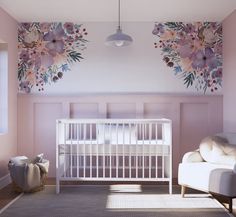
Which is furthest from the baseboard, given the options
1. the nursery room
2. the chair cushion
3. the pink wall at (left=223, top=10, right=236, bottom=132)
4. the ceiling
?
the pink wall at (left=223, top=10, right=236, bottom=132)

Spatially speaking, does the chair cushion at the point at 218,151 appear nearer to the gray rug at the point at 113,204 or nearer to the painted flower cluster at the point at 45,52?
the gray rug at the point at 113,204

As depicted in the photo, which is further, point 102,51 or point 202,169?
point 102,51

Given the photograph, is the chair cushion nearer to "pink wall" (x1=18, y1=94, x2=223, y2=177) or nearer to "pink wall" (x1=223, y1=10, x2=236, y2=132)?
"pink wall" (x1=223, y1=10, x2=236, y2=132)

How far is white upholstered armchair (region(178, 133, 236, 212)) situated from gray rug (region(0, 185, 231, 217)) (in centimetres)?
17

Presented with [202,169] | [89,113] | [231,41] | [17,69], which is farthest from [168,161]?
[17,69]

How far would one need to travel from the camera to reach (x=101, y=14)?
481cm

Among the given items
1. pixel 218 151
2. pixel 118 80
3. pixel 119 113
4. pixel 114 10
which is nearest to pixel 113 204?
pixel 218 151

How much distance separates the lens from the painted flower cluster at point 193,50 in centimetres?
517

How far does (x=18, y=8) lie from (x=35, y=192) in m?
2.08

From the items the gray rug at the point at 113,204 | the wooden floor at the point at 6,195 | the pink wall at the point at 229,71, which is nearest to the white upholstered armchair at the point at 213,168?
the gray rug at the point at 113,204

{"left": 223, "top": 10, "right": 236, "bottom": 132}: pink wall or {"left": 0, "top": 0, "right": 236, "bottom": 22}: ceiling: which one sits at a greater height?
{"left": 0, "top": 0, "right": 236, "bottom": 22}: ceiling

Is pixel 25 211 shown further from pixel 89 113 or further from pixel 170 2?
pixel 170 2

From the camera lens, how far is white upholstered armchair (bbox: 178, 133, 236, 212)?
11.5 feet

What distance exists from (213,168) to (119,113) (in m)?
1.77
